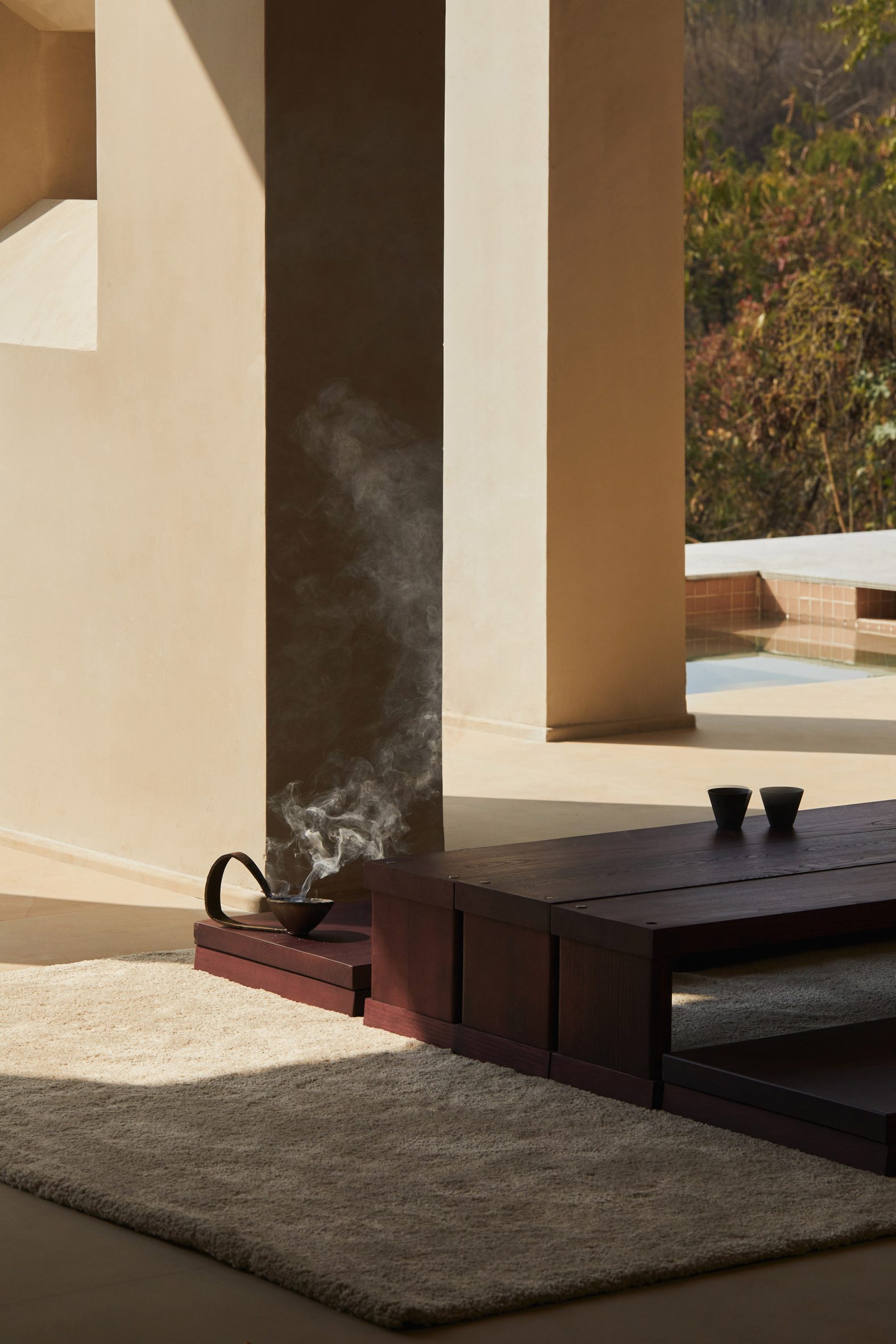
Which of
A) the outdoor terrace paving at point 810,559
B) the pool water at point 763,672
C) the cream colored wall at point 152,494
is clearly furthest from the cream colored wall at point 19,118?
the outdoor terrace paving at point 810,559

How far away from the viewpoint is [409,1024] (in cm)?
355

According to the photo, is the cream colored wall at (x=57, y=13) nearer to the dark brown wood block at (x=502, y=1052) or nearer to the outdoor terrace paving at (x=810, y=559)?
the dark brown wood block at (x=502, y=1052)

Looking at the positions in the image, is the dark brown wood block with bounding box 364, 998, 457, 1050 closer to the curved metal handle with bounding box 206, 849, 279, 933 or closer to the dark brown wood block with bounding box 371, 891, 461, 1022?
the dark brown wood block with bounding box 371, 891, 461, 1022

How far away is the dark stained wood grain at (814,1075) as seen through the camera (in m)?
2.85

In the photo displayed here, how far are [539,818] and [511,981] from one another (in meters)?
2.28

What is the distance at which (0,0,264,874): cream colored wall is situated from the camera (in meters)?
4.55

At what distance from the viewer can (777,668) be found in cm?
893

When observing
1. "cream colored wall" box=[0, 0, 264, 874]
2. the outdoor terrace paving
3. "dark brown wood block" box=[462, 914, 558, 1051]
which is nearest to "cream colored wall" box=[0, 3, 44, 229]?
"cream colored wall" box=[0, 0, 264, 874]

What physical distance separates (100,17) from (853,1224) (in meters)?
3.45

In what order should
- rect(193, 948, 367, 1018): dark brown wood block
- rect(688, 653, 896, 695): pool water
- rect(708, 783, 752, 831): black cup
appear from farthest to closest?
rect(688, 653, 896, 695): pool water < rect(708, 783, 752, 831): black cup < rect(193, 948, 367, 1018): dark brown wood block

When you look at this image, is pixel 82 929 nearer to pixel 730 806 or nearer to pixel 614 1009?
pixel 730 806

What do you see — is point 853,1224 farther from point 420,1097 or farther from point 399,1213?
point 420,1097

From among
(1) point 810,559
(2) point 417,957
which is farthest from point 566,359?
(1) point 810,559

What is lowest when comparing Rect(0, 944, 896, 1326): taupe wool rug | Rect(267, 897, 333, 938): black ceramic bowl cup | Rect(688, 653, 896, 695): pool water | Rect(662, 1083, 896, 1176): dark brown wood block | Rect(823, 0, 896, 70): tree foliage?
Rect(0, 944, 896, 1326): taupe wool rug
